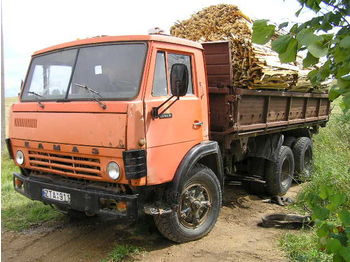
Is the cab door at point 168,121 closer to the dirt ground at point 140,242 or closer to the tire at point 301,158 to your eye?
the dirt ground at point 140,242

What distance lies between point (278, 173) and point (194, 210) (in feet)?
7.94

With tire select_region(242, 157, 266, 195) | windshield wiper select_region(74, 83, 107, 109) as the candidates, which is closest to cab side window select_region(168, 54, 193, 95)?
windshield wiper select_region(74, 83, 107, 109)

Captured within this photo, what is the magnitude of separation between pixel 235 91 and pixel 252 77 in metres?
0.45

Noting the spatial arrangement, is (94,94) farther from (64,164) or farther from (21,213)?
(21,213)

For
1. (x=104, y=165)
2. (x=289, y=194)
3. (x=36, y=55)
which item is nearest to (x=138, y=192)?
(x=104, y=165)

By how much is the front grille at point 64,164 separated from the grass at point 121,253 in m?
0.88

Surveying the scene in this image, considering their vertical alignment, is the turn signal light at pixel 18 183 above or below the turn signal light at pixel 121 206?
below

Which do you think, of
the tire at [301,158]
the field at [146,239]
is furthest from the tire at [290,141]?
the field at [146,239]

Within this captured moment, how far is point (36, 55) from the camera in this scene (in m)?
4.43

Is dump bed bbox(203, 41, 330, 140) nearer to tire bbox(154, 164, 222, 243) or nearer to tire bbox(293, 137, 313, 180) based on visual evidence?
tire bbox(154, 164, 222, 243)

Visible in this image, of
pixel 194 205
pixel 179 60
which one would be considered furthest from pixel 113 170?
pixel 179 60

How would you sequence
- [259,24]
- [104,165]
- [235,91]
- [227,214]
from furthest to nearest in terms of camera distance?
[227,214] → [235,91] → [104,165] → [259,24]

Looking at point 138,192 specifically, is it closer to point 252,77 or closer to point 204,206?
point 204,206

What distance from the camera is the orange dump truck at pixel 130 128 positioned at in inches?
134
